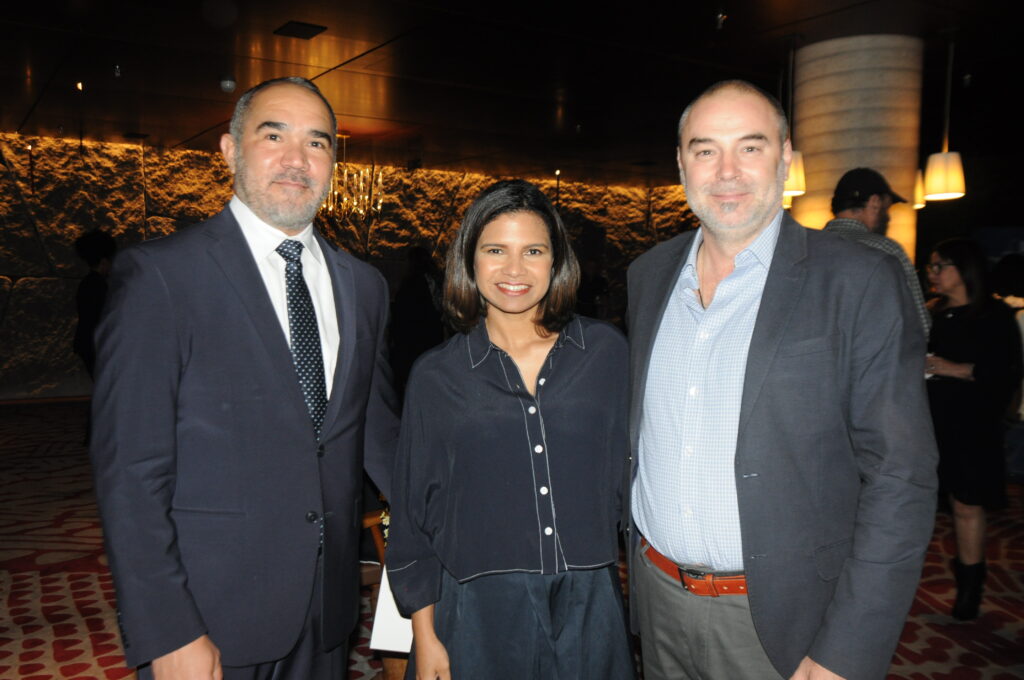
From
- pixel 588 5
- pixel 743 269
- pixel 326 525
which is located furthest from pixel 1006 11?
pixel 326 525

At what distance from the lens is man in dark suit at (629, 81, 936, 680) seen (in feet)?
4.48

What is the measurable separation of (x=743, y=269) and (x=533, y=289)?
1.72 ft

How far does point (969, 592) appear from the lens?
136 inches

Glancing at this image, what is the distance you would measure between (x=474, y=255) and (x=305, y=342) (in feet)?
1.68

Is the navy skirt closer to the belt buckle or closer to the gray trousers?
the gray trousers

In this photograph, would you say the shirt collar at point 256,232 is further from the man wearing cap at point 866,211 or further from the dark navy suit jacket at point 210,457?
the man wearing cap at point 866,211

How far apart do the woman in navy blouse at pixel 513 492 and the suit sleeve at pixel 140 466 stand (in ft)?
1.78

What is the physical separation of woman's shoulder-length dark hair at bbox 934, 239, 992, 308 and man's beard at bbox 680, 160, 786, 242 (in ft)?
8.40

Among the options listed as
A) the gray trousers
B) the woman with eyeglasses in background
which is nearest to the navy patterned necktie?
the gray trousers

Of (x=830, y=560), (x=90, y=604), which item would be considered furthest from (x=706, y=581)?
(x=90, y=604)

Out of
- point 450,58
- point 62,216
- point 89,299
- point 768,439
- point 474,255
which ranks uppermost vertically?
point 450,58

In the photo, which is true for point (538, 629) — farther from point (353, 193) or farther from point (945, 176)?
point (353, 193)

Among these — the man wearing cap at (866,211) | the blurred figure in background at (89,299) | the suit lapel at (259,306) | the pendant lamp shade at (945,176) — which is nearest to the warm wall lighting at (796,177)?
the pendant lamp shade at (945,176)

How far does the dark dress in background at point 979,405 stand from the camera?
136 inches
